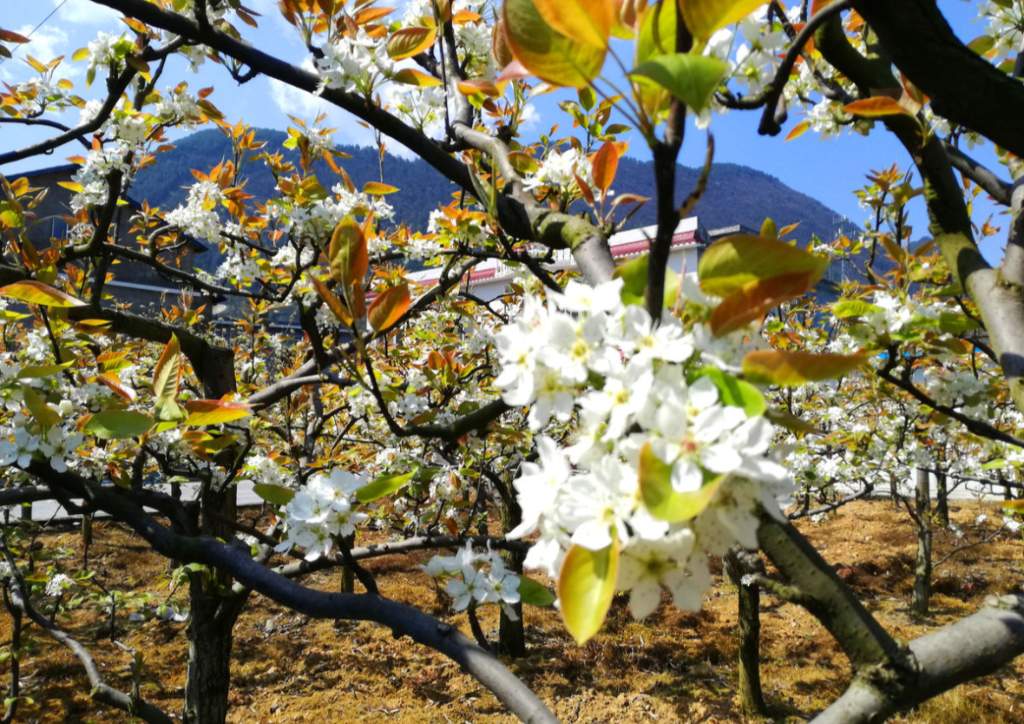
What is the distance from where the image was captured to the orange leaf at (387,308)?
2.69 feet

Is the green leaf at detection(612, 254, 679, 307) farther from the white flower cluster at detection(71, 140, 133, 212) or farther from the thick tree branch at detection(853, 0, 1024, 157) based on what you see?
the white flower cluster at detection(71, 140, 133, 212)

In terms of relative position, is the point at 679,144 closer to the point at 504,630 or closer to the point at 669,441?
the point at 669,441

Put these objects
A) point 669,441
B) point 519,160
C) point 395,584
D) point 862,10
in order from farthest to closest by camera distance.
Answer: point 395,584 → point 519,160 → point 862,10 → point 669,441

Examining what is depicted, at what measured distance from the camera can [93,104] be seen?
2.37 metres

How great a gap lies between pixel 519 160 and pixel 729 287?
96 cm

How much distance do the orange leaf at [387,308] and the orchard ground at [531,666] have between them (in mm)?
3332

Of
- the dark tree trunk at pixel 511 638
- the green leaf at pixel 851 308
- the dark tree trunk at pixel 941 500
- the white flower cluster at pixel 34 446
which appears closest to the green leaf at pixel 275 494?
the white flower cluster at pixel 34 446

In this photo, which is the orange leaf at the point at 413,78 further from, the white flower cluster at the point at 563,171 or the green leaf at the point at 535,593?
the green leaf at the point at 535,593

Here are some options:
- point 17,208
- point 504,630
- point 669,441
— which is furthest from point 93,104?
point 504,630

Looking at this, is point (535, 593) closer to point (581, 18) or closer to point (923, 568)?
point (581, 18)

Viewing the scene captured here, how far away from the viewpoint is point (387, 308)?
826 millimetres

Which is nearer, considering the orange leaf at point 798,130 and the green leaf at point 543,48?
the green leaf at point 543,48

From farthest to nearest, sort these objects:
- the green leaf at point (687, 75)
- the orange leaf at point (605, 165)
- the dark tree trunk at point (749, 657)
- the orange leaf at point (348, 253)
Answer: the dark tree trunk at point (749, 657)
the orange leaf at point (605, 165)
the orange leaf at point (348, 253)
the green leaf at point (687, 75)

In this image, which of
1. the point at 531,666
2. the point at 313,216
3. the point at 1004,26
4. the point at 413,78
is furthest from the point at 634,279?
the point at 531,666
